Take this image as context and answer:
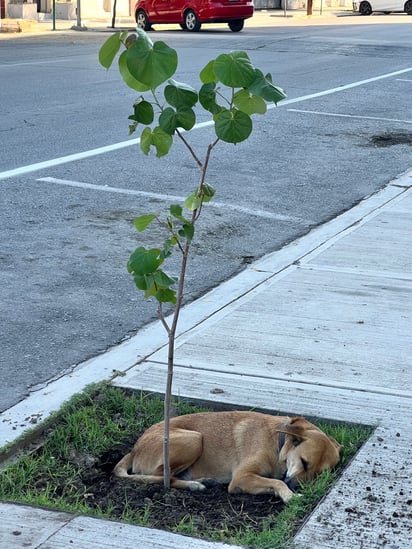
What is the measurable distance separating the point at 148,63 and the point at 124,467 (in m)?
1.63

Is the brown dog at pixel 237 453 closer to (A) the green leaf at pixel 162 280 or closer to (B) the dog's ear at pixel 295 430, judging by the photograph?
(B) the dog's ear at pixel 295 430

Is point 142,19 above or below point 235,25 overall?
above

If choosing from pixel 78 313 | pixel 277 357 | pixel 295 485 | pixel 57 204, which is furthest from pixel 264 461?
pixel 57 204

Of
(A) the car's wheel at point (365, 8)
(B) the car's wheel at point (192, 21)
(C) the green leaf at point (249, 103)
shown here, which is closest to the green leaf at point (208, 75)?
(C) the green leaf at point (249, 103)

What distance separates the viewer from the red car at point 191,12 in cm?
3225

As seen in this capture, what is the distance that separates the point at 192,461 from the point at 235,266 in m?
3.20

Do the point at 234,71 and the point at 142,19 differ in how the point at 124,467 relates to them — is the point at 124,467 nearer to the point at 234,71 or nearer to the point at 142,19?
the point at 234,71

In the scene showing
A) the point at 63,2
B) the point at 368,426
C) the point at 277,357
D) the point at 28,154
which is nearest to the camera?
the point at 368,426

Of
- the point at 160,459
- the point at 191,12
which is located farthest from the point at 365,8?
the point at 160,459

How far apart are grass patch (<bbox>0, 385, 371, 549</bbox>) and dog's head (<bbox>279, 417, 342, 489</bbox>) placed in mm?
50

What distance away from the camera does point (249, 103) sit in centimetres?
365

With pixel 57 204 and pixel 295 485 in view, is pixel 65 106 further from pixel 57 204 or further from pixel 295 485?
pixel 295 485

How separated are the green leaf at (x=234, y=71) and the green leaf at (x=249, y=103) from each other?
0.09m

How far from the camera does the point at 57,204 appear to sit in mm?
8750
